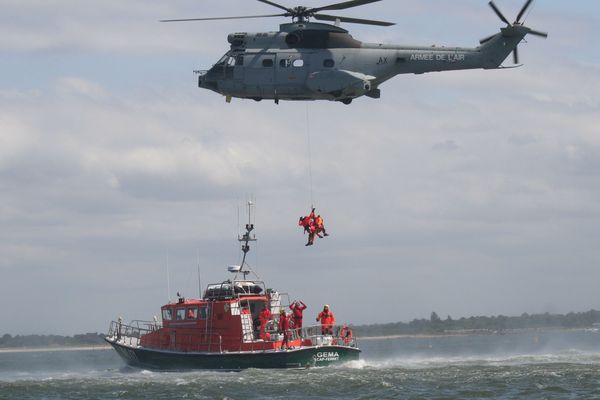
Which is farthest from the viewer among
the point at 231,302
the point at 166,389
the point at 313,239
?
the point at 231,302

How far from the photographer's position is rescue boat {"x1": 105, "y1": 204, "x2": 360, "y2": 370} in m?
33.4

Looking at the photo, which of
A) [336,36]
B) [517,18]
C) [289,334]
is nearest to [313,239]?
[289,334]

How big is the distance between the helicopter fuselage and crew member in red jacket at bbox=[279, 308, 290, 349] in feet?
22.9

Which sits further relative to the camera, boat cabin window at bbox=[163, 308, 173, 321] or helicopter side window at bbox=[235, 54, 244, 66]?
boat cabin window at bbox=[163, 308, 173, 321]

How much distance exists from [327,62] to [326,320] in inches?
331

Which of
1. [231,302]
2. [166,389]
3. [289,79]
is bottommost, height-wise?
[166,389]

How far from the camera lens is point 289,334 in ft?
112

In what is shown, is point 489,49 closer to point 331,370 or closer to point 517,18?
point 517,18

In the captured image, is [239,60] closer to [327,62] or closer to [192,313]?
[327,62]

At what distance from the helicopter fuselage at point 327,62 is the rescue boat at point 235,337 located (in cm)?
724

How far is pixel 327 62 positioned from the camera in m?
30.5

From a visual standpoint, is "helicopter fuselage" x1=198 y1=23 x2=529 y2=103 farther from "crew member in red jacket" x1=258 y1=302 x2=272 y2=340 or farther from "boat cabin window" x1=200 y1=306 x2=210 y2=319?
"boat cabin window" x1=200 y1=306 x2=210 y2=319

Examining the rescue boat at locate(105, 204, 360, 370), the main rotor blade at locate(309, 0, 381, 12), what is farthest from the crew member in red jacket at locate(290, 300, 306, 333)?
the main rotor blade at locate(309, 0, 381, 12)

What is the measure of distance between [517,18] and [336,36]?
5.09 m
